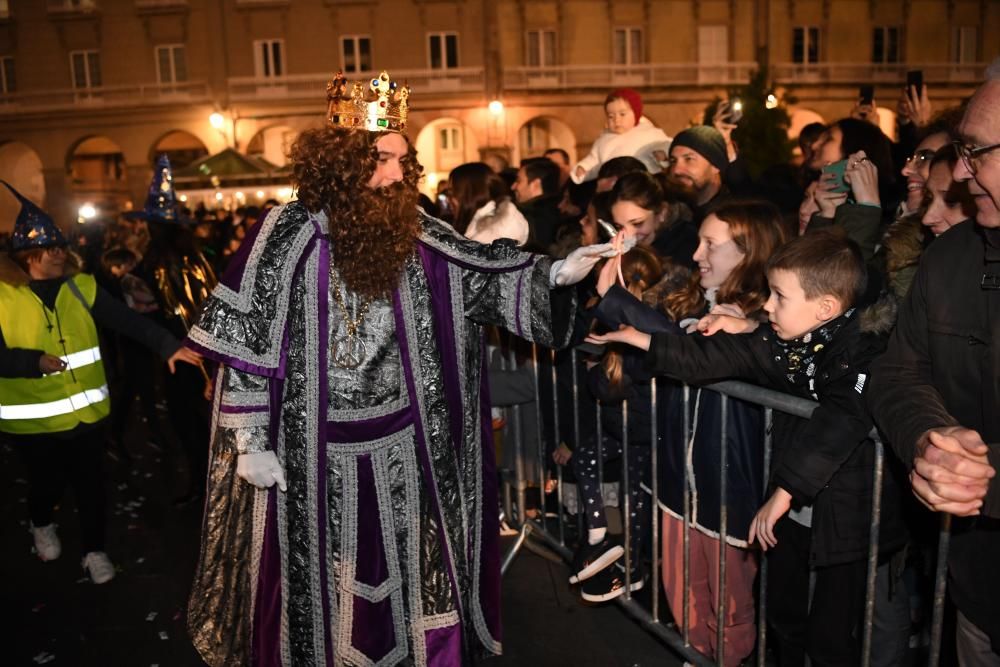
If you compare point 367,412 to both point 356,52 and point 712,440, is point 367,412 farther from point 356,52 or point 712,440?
point 356,52

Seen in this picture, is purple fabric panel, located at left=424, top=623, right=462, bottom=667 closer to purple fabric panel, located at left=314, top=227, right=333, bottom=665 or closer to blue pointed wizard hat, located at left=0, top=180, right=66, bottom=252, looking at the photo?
purple fabric panel, located at left=314, top=227, right=333, bottom=665

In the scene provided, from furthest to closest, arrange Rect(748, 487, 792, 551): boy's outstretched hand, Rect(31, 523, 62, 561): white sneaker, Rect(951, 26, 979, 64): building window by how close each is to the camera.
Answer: Rect(951, 26, 979, 64): building window < Rect(31, 523, 62, 561): white sneaker < Rect(748, 487, 792, 551): boy's outstretched hand

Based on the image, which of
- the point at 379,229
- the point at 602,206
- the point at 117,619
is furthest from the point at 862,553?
the point at 117,619

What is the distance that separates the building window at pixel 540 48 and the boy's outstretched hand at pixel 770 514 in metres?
29.2

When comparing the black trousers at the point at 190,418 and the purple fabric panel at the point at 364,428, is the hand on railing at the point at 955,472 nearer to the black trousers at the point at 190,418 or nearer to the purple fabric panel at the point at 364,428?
the purple fabric panel at the point at 364,428

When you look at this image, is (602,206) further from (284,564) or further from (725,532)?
(284,564)

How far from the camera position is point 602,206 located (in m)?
4.34

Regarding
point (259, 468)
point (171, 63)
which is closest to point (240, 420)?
point (259, 468)

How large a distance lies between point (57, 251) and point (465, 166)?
2.78m

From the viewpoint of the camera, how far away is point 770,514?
8.34 ft

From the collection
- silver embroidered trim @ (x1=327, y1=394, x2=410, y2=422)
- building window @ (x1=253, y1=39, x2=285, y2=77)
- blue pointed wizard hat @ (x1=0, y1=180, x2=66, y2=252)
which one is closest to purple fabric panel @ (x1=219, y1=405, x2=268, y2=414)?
silver embroidered trim @ (x1=327, y1=394, x2=410, y2=422)

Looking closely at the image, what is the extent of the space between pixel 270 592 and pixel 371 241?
1.48 m

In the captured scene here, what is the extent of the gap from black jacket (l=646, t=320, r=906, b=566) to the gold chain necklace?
3.70 feet

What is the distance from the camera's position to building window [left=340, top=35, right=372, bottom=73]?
1162 inches
